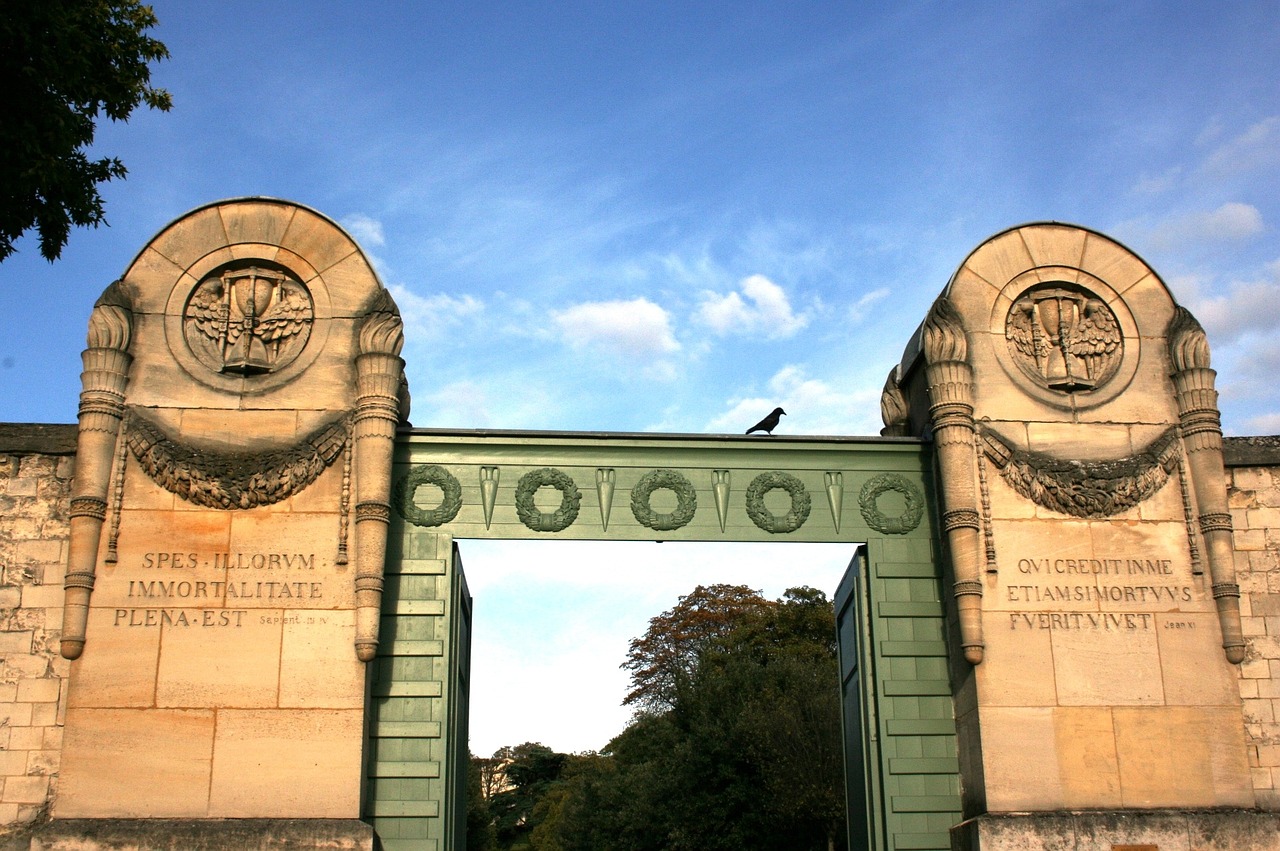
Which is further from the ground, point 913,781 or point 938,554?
point 938,554

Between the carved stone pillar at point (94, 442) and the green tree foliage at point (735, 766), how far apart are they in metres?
20.4

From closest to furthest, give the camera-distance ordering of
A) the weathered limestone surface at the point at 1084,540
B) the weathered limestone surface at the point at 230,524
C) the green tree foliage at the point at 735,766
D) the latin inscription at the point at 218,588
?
1. the weathered limestone surface at the point at 230,524
2. the latin inscription at the point at 218,588
3. the weathered limestone surface at the point at 1084,540
4. the green tree foliage at the point at 735,766

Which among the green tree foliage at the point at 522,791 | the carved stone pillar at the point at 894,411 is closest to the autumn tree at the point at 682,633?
the green tree foliage at the point at 522,791

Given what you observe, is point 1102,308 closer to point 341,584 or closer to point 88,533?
point 341,584

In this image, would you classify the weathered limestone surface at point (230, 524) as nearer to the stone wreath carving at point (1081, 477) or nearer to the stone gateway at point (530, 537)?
the stone gateway at point (530, 537)

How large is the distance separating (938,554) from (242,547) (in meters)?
8.07

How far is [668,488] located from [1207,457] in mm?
6420

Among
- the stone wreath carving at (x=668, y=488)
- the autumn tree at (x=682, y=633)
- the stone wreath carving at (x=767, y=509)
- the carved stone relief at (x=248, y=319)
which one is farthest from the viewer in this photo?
the autumn tree at (x=682, y=633)

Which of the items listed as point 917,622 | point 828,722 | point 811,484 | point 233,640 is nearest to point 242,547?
point 233,640

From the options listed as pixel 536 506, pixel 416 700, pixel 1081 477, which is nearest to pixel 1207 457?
pixel 1081 477

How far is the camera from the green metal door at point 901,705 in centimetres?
1380

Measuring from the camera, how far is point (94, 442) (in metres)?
13.6

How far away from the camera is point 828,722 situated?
107 feet

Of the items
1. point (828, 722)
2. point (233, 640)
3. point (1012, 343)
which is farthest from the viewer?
point (828, 722)
